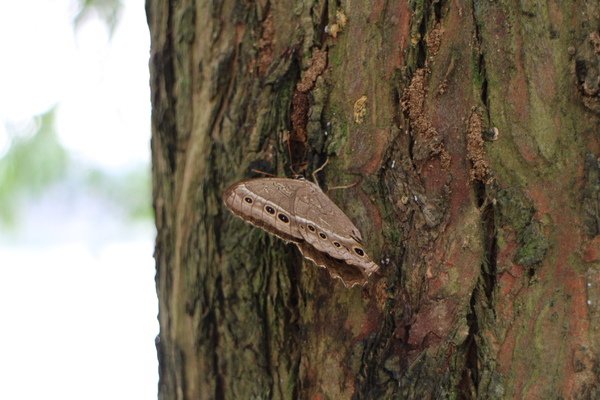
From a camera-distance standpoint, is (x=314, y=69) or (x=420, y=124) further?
(x=314, y=69)

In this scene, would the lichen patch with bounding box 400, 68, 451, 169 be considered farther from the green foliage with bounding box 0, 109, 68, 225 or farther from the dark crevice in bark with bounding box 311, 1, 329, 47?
the green foliage with bounding box 0, 109, 68, 225

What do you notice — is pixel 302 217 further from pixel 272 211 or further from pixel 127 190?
pixel 127 190

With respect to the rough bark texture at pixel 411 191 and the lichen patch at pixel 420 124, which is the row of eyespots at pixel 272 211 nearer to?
the rough bark texture at pixel 411 191

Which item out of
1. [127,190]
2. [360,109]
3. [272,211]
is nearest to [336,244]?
[272,211]

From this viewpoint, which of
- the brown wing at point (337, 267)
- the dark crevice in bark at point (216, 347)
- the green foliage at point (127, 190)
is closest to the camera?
the brown wing at point (337, 267)

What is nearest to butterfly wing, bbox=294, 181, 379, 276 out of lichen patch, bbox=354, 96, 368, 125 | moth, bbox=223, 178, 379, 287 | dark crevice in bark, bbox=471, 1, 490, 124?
moth, bbox=223, 178, 379, 287

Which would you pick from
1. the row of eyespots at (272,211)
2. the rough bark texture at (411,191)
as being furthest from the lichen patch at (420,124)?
the row of eyespots at (272,211)
